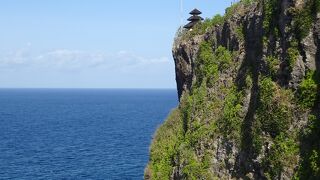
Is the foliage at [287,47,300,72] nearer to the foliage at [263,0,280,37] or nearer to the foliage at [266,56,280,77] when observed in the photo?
the foliage at [266,56,280,77]

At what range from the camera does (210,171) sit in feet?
118

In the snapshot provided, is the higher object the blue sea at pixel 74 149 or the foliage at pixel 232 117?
the foliage at pixel 232 117

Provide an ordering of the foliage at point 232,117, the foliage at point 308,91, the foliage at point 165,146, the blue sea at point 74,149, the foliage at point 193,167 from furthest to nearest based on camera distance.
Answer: the blue sea at point 74,149 → the foliage at point 165,146 → the foliage at point 193,167 → the foliage at point 232,117 → the foliage at point 308,91

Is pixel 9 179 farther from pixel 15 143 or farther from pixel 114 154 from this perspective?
pixel 15 143

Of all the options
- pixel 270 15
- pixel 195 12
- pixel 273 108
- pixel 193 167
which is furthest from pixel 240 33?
pixel 195 12

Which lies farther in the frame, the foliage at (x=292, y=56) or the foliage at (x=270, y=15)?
the foliage at (x=270, y=15)

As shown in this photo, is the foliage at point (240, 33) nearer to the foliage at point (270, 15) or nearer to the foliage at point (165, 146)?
the foliage at point (270, 15)

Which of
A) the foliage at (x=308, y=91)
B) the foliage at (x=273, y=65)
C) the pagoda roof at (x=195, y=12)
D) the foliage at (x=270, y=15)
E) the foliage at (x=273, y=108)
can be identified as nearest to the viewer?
the foliage at (x=308, y=91)

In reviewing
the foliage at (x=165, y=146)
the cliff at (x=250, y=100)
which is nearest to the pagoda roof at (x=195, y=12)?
the cliff at (x=250, y=100)

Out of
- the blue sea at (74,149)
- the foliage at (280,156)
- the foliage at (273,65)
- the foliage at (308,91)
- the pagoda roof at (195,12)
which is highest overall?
the pagoda roof at (195,12)

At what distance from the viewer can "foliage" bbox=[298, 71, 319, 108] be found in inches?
1155

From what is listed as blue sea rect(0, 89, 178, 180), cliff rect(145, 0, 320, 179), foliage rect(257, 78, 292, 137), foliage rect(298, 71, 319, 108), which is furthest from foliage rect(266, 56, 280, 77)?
blue sea rect(0, 89, 178, 180)

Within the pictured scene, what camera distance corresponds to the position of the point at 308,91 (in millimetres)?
29484

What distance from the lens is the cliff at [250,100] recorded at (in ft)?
97.7
